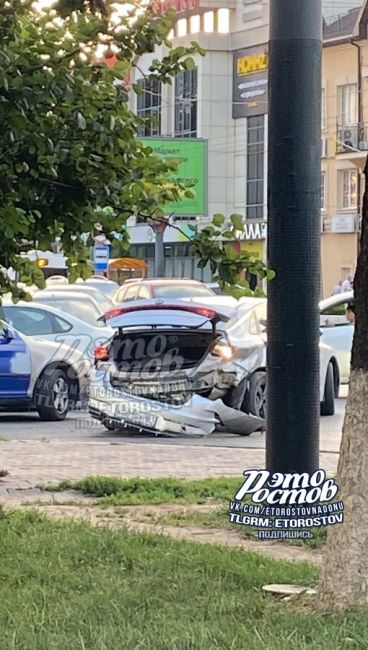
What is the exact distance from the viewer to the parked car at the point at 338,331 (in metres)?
18.0

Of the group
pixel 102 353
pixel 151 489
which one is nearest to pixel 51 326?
pixel 102 353

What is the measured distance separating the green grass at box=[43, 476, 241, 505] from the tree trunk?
3511 millimetres

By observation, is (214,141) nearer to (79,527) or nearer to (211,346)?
(211,346)

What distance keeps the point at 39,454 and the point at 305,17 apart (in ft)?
19.8

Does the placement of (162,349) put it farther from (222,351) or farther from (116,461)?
(116,461)

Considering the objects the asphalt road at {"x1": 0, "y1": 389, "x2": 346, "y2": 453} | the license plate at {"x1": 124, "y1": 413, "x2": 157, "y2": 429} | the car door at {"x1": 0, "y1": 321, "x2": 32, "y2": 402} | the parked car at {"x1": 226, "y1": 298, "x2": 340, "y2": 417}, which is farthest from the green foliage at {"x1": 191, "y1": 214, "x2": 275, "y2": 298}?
the car door at {"x1": 0, "y1": 321, "x2": 32, "y2": 402}

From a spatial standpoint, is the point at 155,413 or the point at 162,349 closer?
the point at 155,413

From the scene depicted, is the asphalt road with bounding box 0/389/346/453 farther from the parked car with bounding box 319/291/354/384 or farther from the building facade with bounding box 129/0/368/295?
the building facade with bounding box 129/0/368/295

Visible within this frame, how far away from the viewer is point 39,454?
12.4m

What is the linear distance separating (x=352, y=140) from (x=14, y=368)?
38.1 m

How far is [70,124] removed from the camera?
6.14 m

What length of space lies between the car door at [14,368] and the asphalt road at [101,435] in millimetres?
434

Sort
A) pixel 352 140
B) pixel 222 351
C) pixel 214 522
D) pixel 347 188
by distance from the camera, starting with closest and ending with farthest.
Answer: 1. pixel 214 522
2. pixel 222 351
3. pixel 352 140
4. pixel 347 188

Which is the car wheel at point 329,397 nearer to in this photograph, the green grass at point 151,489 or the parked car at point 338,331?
the parked car at point 338,331
